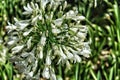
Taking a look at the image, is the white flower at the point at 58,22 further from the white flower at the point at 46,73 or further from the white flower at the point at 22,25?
the white flower at the point at 46,73

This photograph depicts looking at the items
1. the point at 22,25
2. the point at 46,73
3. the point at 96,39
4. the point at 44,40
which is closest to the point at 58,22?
the point at 44,40

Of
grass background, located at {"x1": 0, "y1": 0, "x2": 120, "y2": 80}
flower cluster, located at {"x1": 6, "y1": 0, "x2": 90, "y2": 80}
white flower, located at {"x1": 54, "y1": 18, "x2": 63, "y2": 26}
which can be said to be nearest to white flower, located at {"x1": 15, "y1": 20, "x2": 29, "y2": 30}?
flower cluster, located at {"x1": 6, "y1": 0, "x2": 90, "y2": 80}

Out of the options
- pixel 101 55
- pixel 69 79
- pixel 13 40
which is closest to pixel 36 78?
pixel 13 40

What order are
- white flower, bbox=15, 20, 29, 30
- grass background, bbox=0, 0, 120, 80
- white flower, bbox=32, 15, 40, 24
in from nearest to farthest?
white flower, bbox=32, 15, 40, 24
white flower, bbox=15, 20, 29, 30
grass background, bbox=0, 0, 120, 80

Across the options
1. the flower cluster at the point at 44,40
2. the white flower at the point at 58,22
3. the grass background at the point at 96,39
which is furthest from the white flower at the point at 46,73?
the grass background at the point at 96,39

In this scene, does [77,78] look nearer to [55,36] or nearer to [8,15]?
[55,36]

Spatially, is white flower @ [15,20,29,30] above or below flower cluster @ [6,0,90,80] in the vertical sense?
above

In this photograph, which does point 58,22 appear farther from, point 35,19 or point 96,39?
point 96,39

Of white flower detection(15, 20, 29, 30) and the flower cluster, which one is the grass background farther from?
white flower detection(15, 20, 29, 30)
